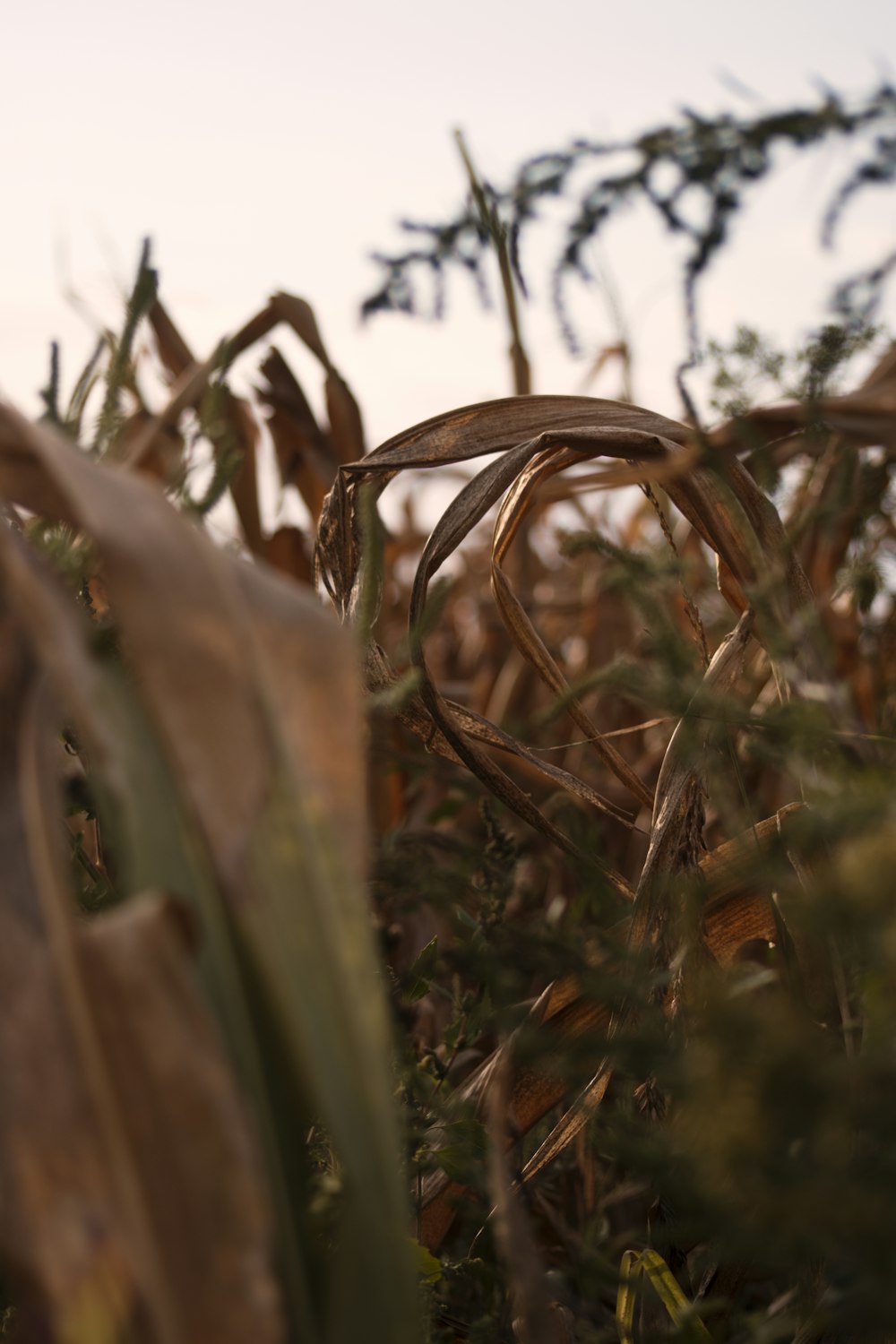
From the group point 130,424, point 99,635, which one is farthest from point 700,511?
point 130,424

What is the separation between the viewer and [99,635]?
535 millimetres

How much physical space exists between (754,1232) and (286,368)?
1.26 metres

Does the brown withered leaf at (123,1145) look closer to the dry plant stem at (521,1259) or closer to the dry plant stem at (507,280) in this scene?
the dry plant stem at (521,1259)

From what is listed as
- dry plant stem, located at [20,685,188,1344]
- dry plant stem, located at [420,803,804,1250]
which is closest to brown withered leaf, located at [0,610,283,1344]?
dry plant stem, located at [20,685,188,1344]

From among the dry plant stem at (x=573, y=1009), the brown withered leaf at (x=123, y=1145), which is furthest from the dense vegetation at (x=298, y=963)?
the dry plant stem at (x=573, y=1009)

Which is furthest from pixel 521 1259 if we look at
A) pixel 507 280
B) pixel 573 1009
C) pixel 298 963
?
pixel 507 280

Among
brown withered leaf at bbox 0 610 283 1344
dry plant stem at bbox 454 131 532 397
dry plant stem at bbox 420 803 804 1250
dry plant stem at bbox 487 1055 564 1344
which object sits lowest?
dry plant stem at bbox 420 803 804 1250

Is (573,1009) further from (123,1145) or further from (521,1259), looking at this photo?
(123,1145)

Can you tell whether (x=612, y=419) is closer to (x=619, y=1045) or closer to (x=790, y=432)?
(x=790, y=432)

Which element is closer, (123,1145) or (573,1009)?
(123,1145)

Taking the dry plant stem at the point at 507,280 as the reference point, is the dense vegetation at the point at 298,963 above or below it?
below

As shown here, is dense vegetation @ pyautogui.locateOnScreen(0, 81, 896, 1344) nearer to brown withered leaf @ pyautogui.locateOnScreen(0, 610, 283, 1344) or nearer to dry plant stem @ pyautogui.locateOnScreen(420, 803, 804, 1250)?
brown withered leaf @ pyautogui.locateOnScreen(0, 610, 283, 1344)

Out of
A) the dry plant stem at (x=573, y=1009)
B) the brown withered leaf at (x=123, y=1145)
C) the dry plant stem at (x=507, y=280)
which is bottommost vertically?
the dry plant stem at (x=573, y=1009)

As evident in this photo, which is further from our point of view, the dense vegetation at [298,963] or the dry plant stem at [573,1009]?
the dry plant stem at [573,1009]
